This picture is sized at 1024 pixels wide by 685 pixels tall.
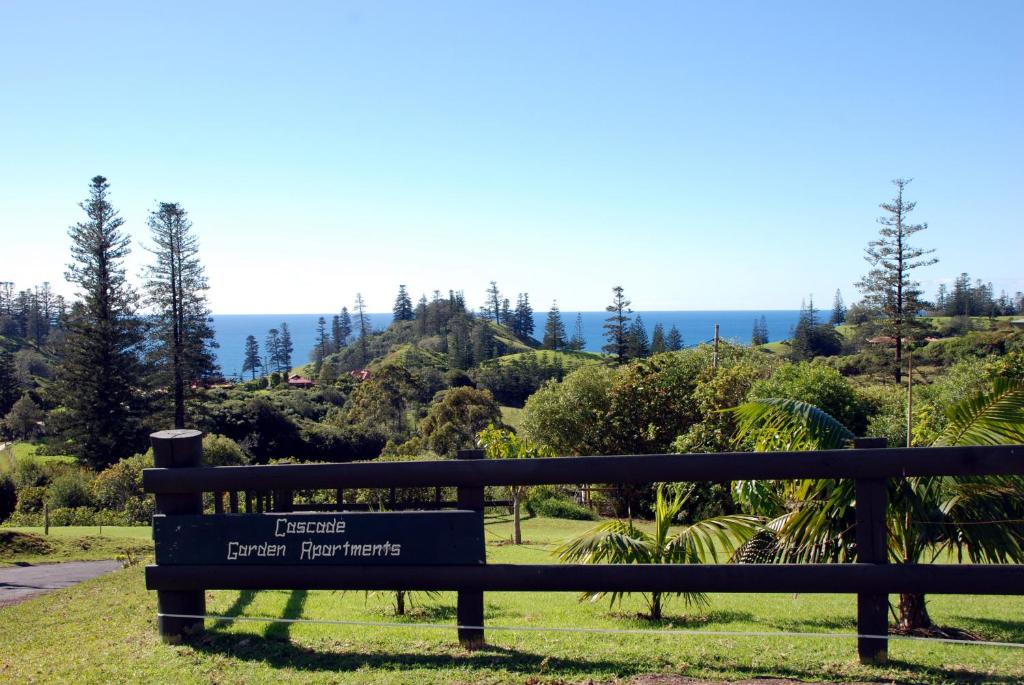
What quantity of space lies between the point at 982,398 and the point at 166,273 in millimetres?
56131

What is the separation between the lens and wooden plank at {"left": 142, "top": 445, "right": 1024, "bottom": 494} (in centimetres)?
466

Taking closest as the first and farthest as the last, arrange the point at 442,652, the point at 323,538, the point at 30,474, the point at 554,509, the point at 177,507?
the point at 442,652, the point at 323,538, the point at 177,507, the point at 554,509, the point at 30,474

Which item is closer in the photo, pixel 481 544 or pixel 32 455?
pixel 481 544

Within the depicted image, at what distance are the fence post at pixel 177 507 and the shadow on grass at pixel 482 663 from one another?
0.16 metres

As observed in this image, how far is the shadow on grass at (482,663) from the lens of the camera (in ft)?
14.9

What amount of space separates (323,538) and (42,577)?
647 cm

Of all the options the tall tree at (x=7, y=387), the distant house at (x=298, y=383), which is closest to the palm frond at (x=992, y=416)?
the tall tree at (x=7, y=387)

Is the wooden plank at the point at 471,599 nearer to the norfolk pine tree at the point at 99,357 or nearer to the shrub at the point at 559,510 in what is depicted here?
the shrub at the point at 559,510

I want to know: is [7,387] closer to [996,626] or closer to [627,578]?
[627,578]

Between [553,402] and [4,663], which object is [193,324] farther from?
[4,663]

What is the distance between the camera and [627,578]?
16.1 feet

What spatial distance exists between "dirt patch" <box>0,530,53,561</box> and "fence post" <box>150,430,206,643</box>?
26.5ft

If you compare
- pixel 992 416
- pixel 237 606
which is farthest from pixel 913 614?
pixel 237 606

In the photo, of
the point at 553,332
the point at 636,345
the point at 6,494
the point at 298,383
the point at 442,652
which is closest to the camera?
the point at 442,652
